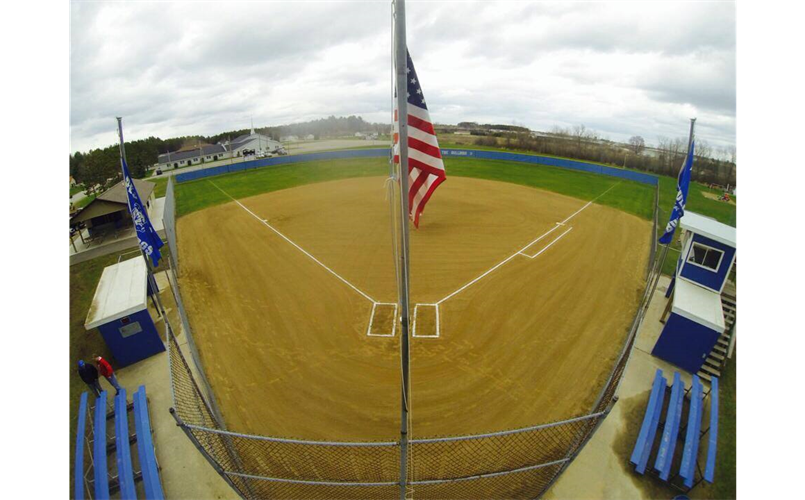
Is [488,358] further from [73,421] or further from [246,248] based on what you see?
[246,248]

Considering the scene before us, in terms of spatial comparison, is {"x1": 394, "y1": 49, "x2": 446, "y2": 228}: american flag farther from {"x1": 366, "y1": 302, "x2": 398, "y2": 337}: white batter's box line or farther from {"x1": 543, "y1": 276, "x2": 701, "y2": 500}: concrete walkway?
{"x1": 366, "y1": 302, "x2": 398, "y2": 337}: white batter's box line

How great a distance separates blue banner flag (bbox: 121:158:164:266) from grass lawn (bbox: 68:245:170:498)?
1.44 m

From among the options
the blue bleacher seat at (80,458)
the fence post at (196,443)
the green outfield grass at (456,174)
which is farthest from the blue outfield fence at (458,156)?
the fence post at (196,443)

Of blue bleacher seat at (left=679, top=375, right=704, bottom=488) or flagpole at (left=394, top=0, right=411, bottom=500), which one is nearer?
flagpole at (left=394, top=0, right=411, bottom=500)

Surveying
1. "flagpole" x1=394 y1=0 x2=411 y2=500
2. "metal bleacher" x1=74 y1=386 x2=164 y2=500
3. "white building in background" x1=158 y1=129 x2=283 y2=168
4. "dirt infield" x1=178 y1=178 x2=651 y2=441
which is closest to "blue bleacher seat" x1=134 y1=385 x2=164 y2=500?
"metal bleacher" x1=74 y1=386 x2=164 y2=500

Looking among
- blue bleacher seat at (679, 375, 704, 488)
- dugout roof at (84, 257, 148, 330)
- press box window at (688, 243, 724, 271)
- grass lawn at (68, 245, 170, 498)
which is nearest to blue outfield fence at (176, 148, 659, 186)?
grass lawn at (68, 245, 170, 498)

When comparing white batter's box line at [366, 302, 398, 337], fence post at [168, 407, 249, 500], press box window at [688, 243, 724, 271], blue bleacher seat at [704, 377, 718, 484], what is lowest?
blue bleacher seat at [704, 377, 718, 484]

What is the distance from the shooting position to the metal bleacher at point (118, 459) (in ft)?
21.9

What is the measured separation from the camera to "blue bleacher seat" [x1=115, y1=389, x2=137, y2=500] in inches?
261

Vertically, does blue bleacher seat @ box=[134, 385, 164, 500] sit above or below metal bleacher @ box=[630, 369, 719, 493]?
above

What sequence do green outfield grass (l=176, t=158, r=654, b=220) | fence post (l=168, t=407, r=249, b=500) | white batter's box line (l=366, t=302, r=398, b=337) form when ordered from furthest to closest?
1. green outfield grass (l=176, t=158, r=654, b=220)
2. white batter's box line (l=366, t=302, r=398, b=337)
3. fence post (l=168, t=407, r=249, b=500)

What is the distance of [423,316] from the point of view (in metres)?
13.1

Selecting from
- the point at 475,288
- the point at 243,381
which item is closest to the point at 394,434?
the point at 243,381

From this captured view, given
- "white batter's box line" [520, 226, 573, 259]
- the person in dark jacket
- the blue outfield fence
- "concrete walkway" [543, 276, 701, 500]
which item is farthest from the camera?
the blue outfield fence
